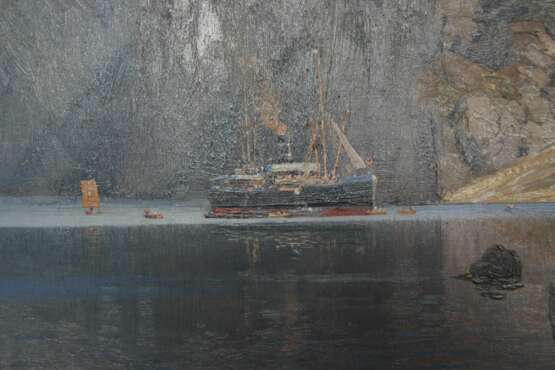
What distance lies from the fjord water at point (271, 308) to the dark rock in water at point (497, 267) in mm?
577

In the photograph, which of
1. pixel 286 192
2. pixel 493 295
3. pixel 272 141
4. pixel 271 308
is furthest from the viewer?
pixel 272 141

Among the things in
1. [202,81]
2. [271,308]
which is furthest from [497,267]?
[202,81]

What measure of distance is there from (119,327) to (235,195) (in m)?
43.1

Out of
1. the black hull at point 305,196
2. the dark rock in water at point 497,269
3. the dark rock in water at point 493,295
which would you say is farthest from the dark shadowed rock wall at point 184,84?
the dark rock in water at point 493,295

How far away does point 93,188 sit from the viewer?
7275cm

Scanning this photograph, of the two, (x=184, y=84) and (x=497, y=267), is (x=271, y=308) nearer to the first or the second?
(x=497, y=267)

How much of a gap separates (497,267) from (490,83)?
58.0 meters

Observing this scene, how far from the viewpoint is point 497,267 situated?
24.5 m

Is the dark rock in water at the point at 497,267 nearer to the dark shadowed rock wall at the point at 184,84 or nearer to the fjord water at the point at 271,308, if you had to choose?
the fjord water at the point at 271,308

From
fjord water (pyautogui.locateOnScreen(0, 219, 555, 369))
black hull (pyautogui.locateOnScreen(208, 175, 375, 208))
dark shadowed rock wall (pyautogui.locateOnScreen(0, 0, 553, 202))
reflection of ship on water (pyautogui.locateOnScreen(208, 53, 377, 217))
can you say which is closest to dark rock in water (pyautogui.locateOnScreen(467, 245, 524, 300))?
fjord water (pyautogui.locateOnScreen(0, 219, 555, 369))

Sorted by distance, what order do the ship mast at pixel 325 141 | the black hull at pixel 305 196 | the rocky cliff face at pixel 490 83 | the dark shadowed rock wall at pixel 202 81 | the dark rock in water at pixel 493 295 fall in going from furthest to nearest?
the dark shadowed rock wall at pixel 202 81 → the rocky cliff face at pixel 490 83 → the ship mast at pixel 325 141 → the black hull at pixel 305 196 → the dark rock in water at pixel 493 295

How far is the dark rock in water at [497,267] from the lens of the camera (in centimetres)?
2441

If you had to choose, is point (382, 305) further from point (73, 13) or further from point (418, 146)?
point (73, 13)

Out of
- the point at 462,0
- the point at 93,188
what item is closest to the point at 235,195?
the point at 93,188
